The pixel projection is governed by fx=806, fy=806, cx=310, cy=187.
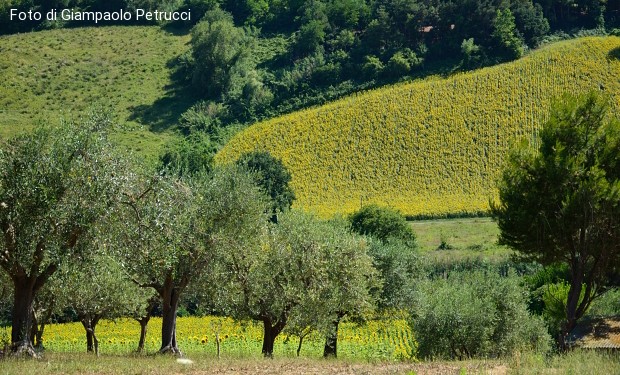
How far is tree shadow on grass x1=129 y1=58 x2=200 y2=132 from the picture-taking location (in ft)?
362

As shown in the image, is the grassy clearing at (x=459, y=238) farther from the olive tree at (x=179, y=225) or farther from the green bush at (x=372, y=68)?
the green bush at (x=372, y=68)

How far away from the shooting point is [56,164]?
67.3ft

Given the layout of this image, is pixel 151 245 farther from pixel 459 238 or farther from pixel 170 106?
pixel 170 106

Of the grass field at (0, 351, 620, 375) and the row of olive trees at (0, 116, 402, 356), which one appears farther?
the row of olive trees at (0, 116, 402, 356)

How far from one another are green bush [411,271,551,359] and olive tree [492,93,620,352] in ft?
24.0

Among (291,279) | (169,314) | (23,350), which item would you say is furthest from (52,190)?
(291,279)

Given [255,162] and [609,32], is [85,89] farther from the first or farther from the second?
[609,32]

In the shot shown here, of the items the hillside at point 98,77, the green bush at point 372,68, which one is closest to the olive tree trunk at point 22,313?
the hillside at point 98,77

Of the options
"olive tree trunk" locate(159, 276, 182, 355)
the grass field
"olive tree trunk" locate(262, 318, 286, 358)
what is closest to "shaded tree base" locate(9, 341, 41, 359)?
the grass field

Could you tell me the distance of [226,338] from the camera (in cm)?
4609

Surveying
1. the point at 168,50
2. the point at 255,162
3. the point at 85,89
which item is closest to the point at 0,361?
the point at 255,162

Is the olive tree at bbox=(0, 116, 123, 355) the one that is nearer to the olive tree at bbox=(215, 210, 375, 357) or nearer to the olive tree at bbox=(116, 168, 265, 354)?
the olive tree at bbox=(116, 168, 265, 354)

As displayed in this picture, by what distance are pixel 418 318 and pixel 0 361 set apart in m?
19.7

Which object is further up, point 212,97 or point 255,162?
point 212,97
